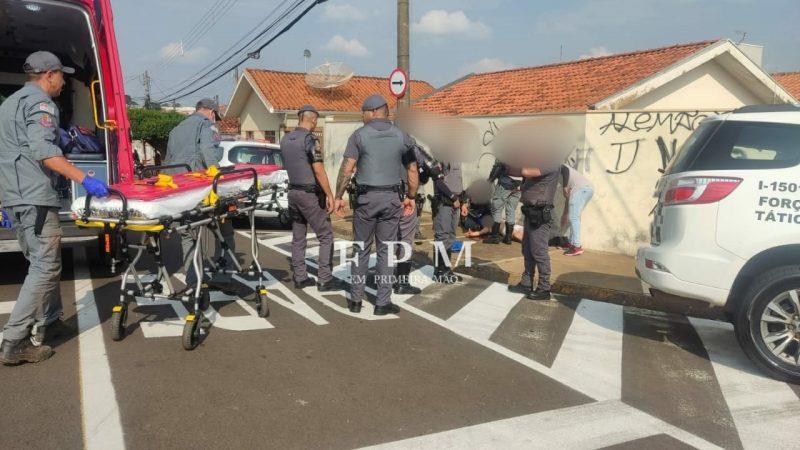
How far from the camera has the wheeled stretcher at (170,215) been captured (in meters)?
4.24

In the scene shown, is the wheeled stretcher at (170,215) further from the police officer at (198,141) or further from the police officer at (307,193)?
the police officer at (198,141)

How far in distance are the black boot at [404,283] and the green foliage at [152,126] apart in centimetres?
3129

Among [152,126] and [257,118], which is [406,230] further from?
[152,126]

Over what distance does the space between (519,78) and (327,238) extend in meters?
11.2

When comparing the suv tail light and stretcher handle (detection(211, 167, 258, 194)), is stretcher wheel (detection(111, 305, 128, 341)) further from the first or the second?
the suv tail light

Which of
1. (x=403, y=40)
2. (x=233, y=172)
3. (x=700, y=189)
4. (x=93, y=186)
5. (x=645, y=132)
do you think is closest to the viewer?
(x=93, y=186)

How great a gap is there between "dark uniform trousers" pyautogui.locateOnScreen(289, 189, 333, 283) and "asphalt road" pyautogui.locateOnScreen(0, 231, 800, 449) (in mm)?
Answer: 679

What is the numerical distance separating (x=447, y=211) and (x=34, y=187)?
4209 mm

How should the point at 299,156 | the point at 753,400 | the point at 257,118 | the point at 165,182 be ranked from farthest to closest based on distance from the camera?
the point at 257,118
the point at 299,156
the point at 165,182
the point at 753,400

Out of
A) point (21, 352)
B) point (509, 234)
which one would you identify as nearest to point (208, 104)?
point (21, 352)

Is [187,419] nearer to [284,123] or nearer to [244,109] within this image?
[284,123]

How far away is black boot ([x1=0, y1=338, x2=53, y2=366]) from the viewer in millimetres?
4055

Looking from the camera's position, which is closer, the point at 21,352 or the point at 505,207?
the point at 21,352

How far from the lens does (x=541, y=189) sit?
6109mm
